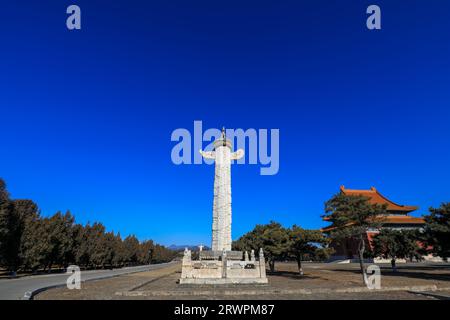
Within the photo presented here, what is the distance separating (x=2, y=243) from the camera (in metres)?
23.7

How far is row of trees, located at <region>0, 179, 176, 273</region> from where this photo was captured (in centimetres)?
2475

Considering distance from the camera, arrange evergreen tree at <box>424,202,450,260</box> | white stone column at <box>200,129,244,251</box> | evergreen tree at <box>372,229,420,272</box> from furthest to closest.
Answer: evergreen tree at <box>372,229,420,272</box>, white stone column at <box>200,129,244,251</box>, evergreen tree at <box>424,202,450,260</box>

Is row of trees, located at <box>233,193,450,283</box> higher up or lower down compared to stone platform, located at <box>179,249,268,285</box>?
higher up

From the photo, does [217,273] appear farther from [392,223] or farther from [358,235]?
[392,223]

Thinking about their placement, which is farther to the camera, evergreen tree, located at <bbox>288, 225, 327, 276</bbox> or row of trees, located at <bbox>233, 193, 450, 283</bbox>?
evergreen tree, located at <bbox>288, 225, 327, 276</bbox>

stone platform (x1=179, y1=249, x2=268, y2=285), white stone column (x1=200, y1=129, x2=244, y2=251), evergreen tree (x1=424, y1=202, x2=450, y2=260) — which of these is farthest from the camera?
white stone column (x1=200, y1=129, x2=244, y2=251)

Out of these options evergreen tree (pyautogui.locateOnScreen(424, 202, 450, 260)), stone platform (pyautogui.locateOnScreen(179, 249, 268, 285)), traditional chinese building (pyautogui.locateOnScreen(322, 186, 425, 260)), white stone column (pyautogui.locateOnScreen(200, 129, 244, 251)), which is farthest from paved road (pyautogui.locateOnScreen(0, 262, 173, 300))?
traditional chinese building (pyautogui.locateOnScreen(322, 186, 425, 260))

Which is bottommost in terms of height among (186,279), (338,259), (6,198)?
(338,259)

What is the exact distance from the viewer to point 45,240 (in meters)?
28.9

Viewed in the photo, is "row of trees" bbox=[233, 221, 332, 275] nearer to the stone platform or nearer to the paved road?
the stone platform

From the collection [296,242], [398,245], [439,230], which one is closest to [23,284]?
[296,242]

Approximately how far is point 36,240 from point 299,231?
22.6 meters
